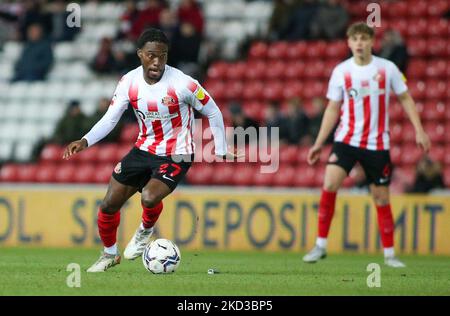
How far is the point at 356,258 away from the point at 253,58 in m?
6.30

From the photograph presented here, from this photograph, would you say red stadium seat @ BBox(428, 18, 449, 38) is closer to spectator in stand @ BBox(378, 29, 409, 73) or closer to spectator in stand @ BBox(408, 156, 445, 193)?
spectator in stand @ BBox(378, 29, 409, 73)

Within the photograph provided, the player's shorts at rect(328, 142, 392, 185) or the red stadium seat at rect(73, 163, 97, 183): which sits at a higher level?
the player's shorts at rect(328, 142, 392, 185)

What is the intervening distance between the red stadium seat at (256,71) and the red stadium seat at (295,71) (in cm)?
41

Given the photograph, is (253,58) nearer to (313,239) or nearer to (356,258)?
(313,239)

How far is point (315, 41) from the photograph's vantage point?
1720cm

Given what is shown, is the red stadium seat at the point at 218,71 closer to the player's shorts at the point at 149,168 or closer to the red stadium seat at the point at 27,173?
the red stadium seat at the point at 27,173

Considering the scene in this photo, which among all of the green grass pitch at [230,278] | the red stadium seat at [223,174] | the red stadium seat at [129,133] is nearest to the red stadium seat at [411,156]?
the red stadium seat at [223,174]

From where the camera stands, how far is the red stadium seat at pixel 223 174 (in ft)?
50.8

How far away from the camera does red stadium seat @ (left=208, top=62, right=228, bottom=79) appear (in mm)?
17516

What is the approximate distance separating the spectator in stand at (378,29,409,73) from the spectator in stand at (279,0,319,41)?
6.46ft

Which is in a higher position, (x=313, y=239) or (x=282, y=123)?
(x=282, y=123)

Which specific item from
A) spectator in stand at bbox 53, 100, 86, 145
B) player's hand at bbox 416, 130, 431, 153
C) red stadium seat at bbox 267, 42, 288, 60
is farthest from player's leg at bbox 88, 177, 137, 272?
red stadium seat at bbox 267, 42, 288, 60

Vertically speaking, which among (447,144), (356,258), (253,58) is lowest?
(356,258)
